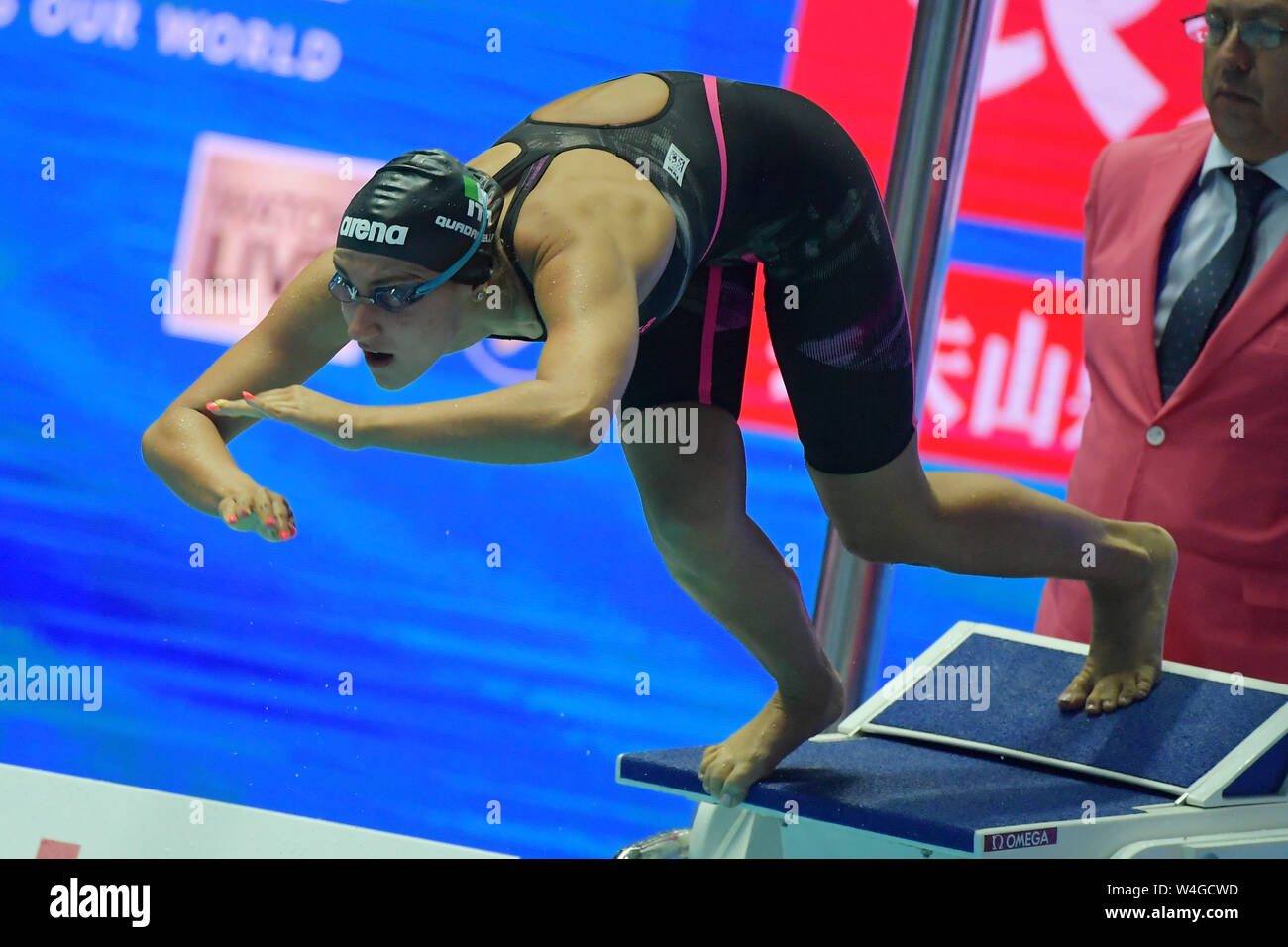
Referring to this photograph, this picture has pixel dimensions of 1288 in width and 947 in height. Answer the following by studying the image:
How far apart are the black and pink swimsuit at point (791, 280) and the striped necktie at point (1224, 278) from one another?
943 mm

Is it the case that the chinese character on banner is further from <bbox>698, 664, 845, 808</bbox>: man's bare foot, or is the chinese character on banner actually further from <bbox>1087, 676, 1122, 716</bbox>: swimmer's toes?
<bbox>698, 664, 845, 808</bbox>: man's bare foot

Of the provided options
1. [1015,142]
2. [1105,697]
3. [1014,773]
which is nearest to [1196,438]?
[1105,697]

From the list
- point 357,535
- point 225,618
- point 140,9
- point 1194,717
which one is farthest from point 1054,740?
point 140,9

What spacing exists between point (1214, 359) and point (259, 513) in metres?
2.34

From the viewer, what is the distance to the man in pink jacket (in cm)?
342

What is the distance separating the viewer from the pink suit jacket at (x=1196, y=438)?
3443mm

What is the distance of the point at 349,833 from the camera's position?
4441 millimetres

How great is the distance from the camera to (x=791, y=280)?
2.90 m

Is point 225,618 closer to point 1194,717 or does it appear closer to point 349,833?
point 349,833

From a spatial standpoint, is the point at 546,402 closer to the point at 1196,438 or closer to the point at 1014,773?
the point at 1014,773

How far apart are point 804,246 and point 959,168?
4.58 feet

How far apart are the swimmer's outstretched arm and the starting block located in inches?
40.8

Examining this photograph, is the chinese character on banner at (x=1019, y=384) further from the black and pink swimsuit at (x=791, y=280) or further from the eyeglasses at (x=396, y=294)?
the eyeglasses at (x=396, y=294)

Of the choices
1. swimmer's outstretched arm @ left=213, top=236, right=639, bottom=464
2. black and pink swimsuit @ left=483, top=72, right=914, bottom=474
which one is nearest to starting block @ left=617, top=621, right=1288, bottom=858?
black and pink swimsuit @ left=483, top=72, right=914, bottom=474
